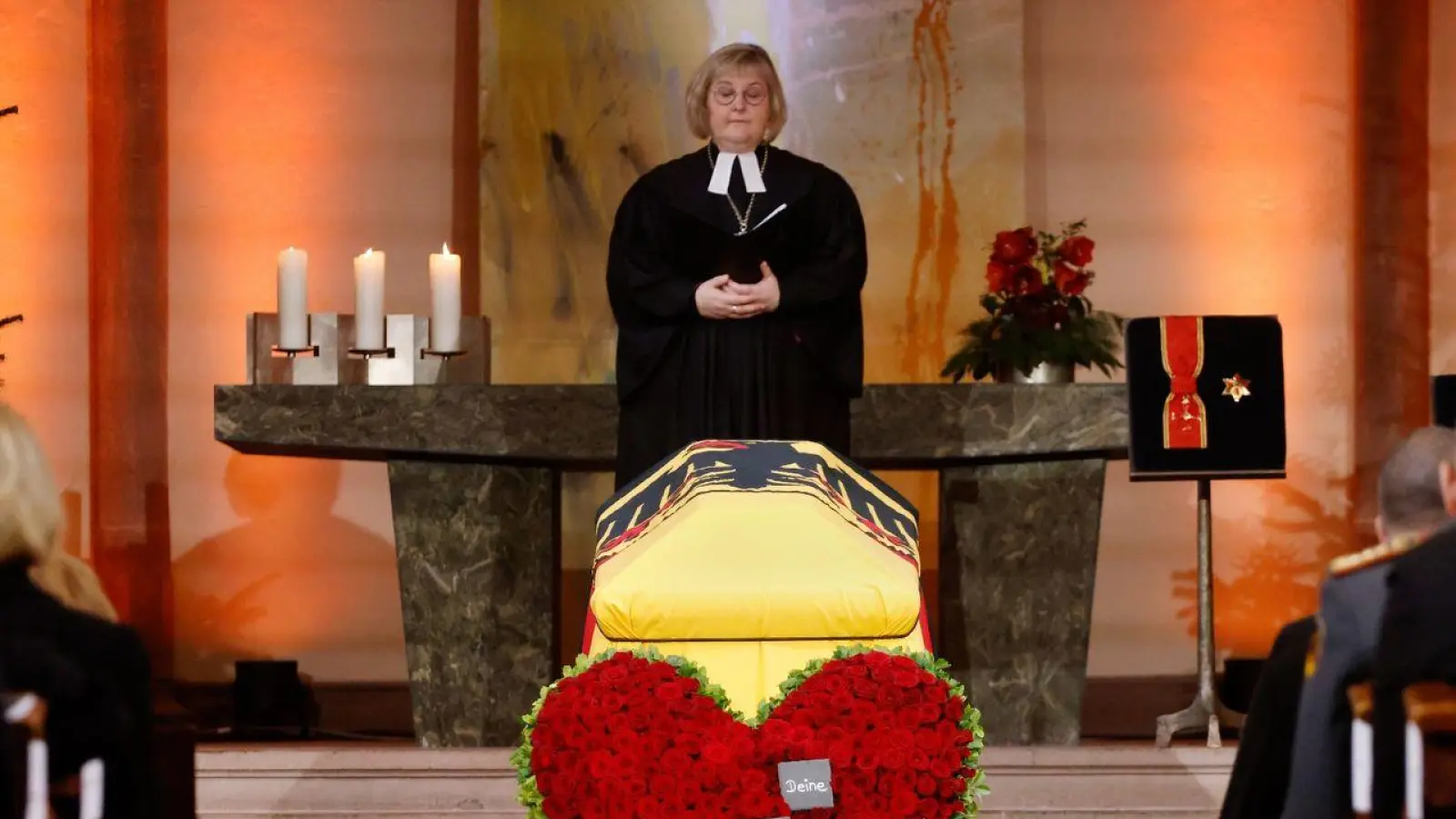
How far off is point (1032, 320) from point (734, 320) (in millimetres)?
1003

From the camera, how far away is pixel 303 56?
19.5 feet

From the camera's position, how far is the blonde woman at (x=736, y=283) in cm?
417

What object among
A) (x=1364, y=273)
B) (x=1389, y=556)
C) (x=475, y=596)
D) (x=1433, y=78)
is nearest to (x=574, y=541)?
(x=475, y=596)

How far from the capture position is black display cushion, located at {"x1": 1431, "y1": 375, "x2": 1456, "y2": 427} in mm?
4387

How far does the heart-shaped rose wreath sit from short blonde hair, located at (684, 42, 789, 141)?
160cm

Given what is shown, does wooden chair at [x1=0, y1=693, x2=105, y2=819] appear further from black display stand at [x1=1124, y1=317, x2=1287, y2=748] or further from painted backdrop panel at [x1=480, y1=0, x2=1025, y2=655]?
painted backdrop panel at [x1=480, y1=0, x2=1025, y2=655]

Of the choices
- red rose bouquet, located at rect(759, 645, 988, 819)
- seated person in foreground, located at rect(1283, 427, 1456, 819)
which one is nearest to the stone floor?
red rose bouquet, located at rect(759, 645, 988, 819)

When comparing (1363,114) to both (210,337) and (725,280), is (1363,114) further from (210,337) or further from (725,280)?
(210,337)

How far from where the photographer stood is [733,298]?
408 centimetres

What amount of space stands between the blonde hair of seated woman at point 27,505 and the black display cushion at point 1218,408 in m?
2.67

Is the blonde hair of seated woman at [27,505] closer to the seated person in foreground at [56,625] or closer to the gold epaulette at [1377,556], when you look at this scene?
the seated person in foreground at [56,625]

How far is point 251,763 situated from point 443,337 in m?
1.15

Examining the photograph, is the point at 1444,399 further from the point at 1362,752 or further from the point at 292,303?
the point at 292,303

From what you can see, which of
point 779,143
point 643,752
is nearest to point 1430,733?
point 643,752
